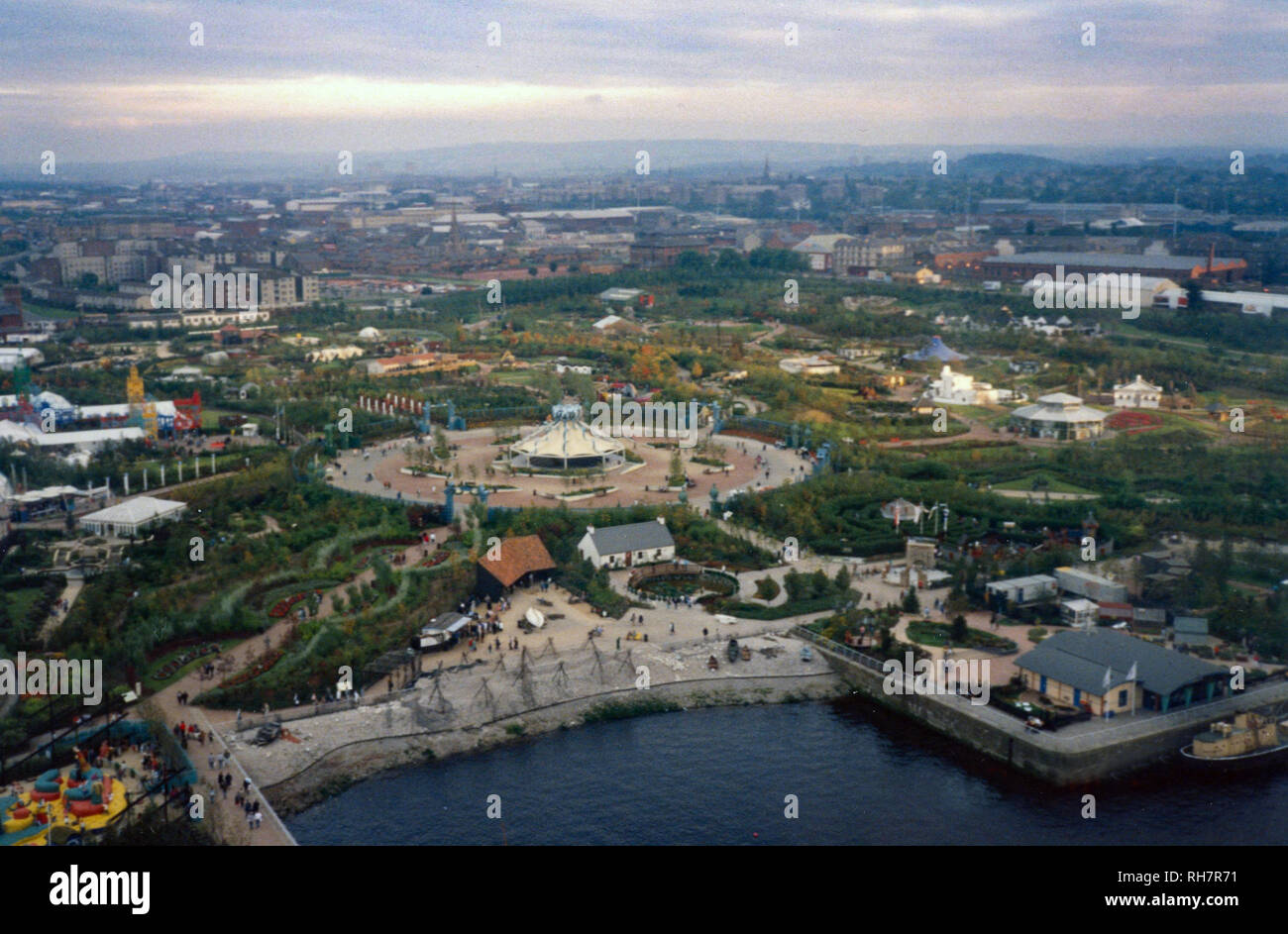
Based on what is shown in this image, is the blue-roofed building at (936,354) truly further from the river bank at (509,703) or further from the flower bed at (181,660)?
the flower bed at (181,660)

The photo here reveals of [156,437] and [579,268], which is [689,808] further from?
[579,268]

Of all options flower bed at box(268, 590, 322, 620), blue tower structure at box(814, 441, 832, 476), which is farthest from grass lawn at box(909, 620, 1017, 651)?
flower bed at box(268, 590, 322, 620)

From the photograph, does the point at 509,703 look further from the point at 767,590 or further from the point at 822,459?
the point at 822,459

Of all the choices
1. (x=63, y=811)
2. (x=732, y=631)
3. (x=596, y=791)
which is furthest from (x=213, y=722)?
(x=732, y=631)

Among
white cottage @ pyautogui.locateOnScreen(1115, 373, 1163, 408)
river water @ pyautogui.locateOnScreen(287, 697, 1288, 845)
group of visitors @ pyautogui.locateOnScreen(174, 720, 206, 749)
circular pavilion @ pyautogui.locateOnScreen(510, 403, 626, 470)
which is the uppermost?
white cottage @ pyautogui.locateOnScreen(1115, 373, 1163, 408)

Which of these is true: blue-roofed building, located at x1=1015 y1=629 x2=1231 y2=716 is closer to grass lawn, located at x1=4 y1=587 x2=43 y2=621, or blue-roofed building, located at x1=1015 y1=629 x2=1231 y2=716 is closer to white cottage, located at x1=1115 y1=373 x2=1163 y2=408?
grass lawn, located at x1=4 y1=587 x2=43 y2=621

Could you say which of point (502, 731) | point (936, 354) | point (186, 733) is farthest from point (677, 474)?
point (936, 354)

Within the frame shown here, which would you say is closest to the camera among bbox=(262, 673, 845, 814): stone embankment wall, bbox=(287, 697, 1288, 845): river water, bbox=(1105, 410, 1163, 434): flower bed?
bbox=(287, 697, 1288, 845): river water
